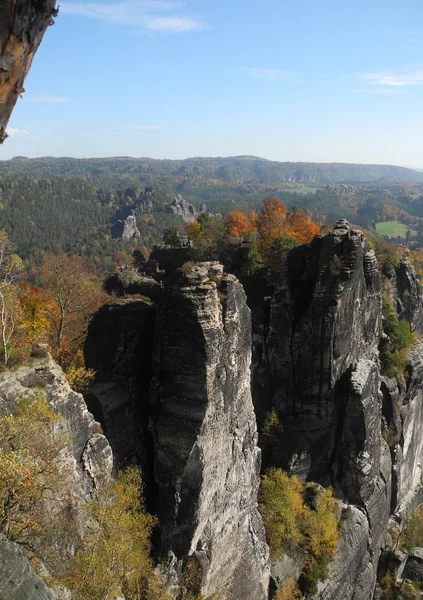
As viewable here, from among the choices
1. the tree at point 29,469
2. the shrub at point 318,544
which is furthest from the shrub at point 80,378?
the shrub at point 318,544

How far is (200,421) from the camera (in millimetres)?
20047

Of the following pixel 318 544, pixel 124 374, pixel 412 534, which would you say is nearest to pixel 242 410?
pixel 124 374

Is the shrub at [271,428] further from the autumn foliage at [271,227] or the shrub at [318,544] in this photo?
the autumn foliage at [271,227]

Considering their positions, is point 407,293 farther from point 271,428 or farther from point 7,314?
point 7,314

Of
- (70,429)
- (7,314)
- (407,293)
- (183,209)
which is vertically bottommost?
(70,429)

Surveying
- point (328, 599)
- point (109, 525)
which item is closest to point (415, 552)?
Result: point (328, 599)

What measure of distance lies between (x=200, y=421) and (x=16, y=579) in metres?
10.4

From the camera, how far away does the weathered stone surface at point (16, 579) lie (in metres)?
10.4

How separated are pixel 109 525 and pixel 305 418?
1829cm

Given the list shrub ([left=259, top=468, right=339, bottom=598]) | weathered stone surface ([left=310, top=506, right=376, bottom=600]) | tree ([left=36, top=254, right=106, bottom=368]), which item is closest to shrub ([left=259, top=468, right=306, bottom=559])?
shrub ([left=259, top=468, right=339, bottom=598])

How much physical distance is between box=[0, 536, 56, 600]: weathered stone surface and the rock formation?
10.0 meters

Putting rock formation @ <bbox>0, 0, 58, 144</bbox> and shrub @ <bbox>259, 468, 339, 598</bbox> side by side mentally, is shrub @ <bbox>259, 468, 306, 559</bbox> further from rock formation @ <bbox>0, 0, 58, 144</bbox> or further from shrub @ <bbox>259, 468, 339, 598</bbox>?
rock formation @ <bbox>0, 0, 58, 144</bbox>

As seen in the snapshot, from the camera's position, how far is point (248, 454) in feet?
78.4

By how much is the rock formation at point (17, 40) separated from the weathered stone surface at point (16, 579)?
1000cm
